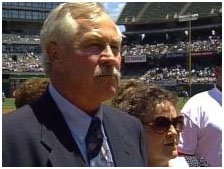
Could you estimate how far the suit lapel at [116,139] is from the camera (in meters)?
1.85

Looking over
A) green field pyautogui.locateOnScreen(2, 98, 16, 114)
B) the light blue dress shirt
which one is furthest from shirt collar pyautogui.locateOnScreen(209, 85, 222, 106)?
green field pyautogui.locateOnScreen(2, 98, 16, 114)

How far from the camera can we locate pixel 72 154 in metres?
1.69

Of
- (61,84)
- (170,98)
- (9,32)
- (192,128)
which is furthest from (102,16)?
(9,32)

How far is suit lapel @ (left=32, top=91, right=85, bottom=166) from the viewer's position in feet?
5.49

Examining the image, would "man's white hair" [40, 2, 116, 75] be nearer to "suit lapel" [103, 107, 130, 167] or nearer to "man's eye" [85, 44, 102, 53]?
"man's eye" [85, 44, 102, 53]

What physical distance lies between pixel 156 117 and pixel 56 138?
718 millimetres

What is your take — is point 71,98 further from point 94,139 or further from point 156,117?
point 156,117

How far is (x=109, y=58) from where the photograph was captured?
5.62ft

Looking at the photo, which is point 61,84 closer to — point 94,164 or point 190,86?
point 94,164

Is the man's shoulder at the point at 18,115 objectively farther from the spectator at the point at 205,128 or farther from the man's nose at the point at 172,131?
the spectator at the point at 205,128

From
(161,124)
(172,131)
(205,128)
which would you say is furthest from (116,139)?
(205,128)

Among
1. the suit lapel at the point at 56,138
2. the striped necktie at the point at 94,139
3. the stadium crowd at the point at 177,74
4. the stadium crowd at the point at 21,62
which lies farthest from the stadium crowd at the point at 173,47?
the suit lapel at the point at 56,138

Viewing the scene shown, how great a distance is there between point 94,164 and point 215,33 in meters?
45.3

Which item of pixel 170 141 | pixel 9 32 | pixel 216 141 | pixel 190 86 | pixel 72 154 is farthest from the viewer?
pixel 9 32
